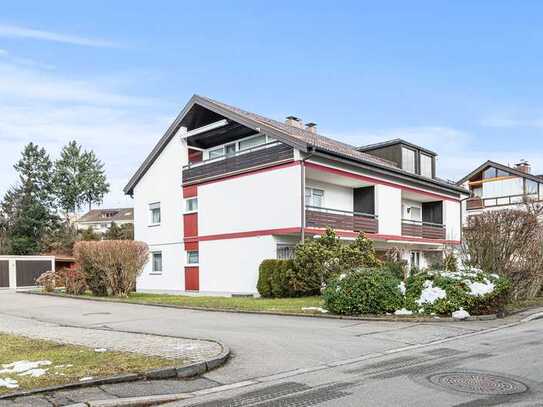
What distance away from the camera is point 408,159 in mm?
32844

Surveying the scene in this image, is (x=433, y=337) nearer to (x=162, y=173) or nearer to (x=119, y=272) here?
(x=119, y=272)

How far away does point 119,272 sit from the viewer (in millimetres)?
22891

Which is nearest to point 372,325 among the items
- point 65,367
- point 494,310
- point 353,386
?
point 494,310

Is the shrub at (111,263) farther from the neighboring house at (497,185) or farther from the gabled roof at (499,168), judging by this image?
the gabled roof at (499,168)

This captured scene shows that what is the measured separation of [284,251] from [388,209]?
748 centimetres

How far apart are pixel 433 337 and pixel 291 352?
3460 mm

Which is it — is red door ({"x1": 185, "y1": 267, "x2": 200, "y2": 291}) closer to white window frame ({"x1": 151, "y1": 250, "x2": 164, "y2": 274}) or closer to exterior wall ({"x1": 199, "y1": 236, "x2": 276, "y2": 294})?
exterior wall ({"x1": 199, "y1": 236, "x2": 276, "y2": 294})

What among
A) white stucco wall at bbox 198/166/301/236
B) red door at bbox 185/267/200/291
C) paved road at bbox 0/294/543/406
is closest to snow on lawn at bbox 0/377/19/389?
paved road at bbox 0/294/543/406

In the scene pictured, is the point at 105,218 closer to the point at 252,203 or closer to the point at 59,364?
the point at 252,203

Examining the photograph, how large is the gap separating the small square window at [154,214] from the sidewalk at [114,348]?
1623 cm

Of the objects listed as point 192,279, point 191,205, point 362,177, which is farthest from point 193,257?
point 362,177

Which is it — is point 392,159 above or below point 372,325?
above

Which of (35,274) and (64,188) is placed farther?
(64,188)

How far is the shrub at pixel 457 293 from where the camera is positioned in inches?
544
